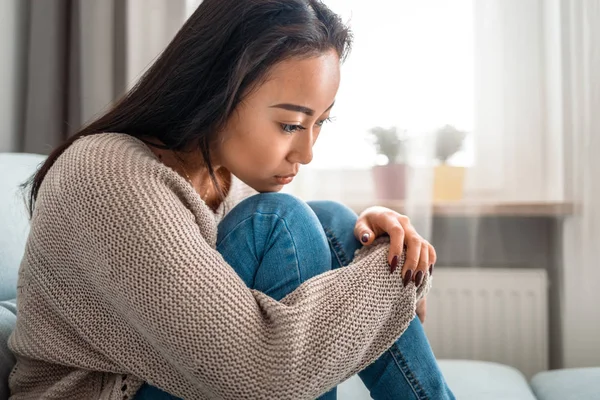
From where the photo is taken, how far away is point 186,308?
769mm

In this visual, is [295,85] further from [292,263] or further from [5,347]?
[5,347]

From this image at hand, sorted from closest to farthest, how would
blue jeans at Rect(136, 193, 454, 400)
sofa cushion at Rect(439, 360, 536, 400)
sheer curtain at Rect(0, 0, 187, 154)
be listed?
blue jeans at Rect(136, 193, 454, 400), sofa cushion at Rect(439, 360, 536, 400), sheer curtain at Rect(0, 0, 187, 154)

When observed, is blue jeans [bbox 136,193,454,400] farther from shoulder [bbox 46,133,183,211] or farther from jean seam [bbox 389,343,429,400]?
shoulder [bbox 46,133,183,211]

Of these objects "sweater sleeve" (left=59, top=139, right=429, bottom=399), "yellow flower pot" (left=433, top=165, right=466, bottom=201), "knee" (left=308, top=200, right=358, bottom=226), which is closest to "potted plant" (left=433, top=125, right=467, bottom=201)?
"yellow flower pot" (left=433, top=165, right=466, bottom=201)

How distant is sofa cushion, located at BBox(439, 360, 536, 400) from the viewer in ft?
4.01

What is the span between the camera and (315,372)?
31.3 inches

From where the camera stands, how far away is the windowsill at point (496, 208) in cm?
166

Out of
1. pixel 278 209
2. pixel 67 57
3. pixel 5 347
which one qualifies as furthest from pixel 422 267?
pixel 67 57

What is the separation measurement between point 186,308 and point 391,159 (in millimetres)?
1106

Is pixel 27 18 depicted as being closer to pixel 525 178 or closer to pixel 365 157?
pixel 365 157

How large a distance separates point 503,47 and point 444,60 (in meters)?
0.16

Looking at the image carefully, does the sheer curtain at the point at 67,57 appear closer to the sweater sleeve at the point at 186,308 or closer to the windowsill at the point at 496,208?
the windowsill at the point at 496,208

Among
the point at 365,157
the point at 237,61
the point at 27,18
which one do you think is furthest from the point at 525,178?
the point at 27,18

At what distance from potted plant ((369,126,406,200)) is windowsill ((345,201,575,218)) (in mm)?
38
